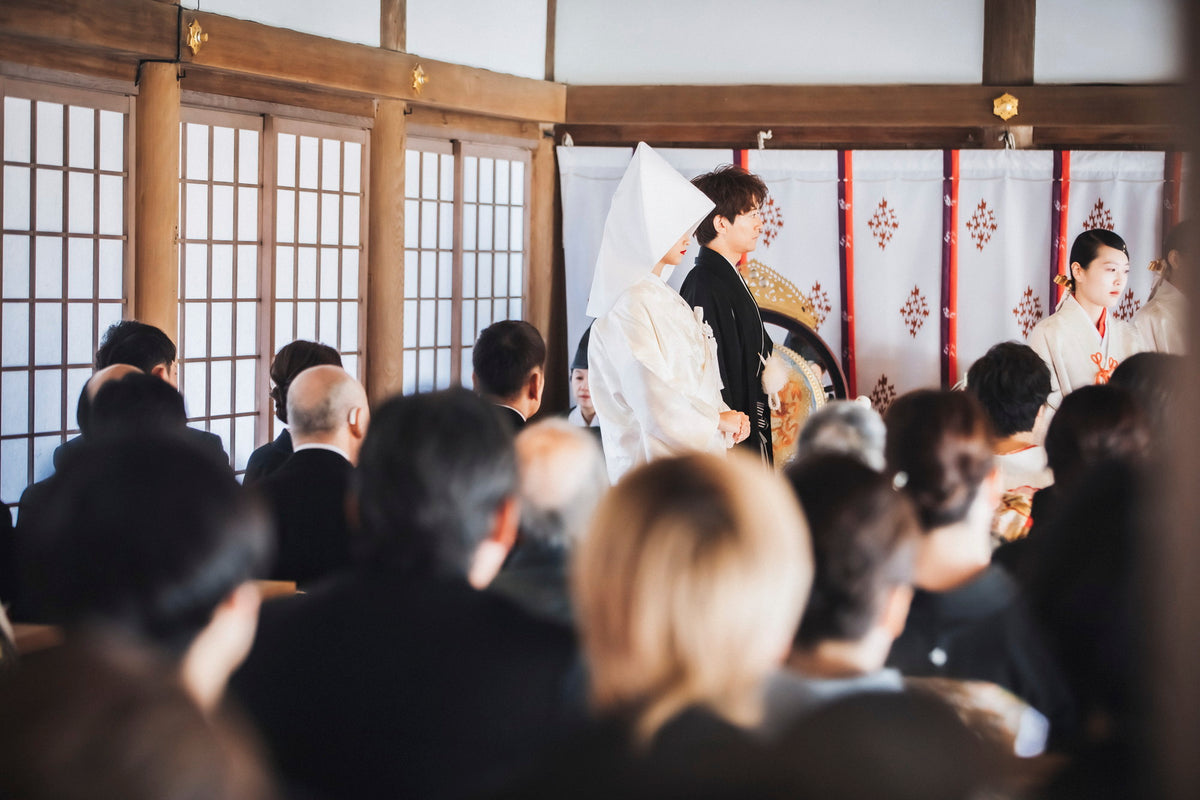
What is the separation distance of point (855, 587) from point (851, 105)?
13.7 ft

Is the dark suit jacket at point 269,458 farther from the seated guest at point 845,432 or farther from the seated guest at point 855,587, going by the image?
the seated guest at point 855,587

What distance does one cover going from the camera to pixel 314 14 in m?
4.33

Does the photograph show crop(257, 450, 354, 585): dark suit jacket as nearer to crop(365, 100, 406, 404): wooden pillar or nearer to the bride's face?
the bride's face

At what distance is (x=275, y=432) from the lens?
465 cm

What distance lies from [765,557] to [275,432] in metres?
3.80

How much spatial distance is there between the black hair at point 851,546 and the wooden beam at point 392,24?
3.64 metres

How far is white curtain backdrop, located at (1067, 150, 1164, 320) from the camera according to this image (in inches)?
197

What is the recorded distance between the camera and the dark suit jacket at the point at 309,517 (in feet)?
7.93

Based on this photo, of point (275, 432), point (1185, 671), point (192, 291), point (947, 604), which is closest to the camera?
point (1185, 671)

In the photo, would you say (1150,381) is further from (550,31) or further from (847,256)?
(550,31)

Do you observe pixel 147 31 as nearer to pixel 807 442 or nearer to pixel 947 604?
pixel 807 442

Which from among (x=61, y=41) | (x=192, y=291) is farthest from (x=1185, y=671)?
(x=192, y=291)

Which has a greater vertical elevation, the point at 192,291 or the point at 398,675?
the point at 192,291

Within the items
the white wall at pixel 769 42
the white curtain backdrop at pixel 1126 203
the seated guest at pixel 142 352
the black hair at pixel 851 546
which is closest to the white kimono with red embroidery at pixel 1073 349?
the white curtain backdrop at pixel 1126 203
